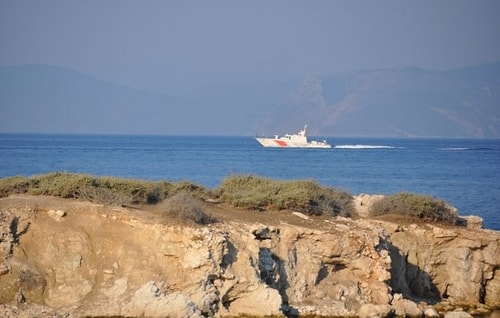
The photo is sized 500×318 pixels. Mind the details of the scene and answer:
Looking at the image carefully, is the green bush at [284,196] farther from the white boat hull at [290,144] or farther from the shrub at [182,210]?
the white boat hull at [290,144]

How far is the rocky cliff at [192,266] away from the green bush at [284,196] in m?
1.04

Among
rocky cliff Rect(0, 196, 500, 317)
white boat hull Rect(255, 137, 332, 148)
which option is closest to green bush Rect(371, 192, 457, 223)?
rocky cliff Rect(0, 196, 500, 317)

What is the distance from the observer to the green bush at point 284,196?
874 inches

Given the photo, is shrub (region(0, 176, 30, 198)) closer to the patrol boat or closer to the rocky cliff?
the rocky cliff

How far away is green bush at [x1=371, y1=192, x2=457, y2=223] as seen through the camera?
2353 centimetres

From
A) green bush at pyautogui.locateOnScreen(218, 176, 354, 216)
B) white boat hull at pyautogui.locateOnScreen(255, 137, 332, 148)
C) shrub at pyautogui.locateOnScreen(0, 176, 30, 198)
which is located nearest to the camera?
shrub at pyautogui.locateOnScreen(0, 176, 30, 198)

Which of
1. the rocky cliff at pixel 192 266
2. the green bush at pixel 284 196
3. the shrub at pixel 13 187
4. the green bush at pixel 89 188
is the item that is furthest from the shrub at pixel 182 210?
the shrub at pixel 13 187

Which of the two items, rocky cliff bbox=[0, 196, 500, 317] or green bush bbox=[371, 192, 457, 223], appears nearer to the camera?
rocky cliff bbox=[0, 196, 500, 317]

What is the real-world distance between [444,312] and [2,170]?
41755 mm

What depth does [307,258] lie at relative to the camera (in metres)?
19.4

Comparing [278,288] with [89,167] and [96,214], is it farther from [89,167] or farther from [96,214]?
[89,167]

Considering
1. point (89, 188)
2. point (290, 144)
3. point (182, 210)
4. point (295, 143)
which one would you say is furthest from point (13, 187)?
point (290, 144)

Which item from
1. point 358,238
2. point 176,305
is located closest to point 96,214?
point 176,305

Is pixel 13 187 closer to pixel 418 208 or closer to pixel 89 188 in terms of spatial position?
pixel 89 188
